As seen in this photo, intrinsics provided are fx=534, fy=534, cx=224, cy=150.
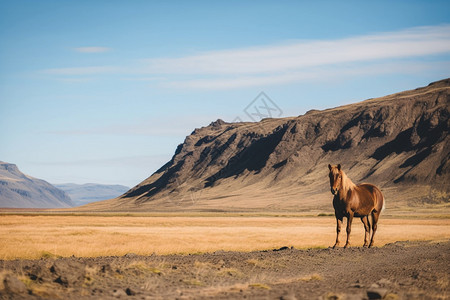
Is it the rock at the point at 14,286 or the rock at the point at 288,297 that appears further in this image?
the rock at the point at 14,286

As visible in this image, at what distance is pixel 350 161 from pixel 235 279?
158 meters

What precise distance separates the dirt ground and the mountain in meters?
116

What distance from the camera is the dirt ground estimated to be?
516 inches

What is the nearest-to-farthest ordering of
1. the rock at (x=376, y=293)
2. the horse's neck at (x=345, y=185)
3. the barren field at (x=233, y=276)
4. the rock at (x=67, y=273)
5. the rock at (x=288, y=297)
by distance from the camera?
the rock at (x=288, y=297) → the rock at (x=376, y=293) → the barren field at (x=233, y=276) → the rock at (x=67, y=273) → the horse's neck at (x=345, y=185)

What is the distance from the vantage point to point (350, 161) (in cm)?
17038

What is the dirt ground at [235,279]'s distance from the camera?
516 inches

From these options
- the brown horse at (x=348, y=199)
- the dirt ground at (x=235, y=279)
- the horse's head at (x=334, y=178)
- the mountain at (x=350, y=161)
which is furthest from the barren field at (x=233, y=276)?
the mountain at (x=350, y=161)

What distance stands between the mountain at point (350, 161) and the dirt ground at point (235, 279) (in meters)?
116

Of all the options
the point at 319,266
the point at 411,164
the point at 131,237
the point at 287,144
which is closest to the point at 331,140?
the point at 287,144

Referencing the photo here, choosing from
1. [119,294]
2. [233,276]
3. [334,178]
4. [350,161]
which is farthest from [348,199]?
[350,161]

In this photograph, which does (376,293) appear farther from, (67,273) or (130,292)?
(67,273)

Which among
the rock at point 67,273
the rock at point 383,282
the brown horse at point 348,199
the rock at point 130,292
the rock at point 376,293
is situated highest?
the brown horse at point 348,199

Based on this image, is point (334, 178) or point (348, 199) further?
point (348, 199)

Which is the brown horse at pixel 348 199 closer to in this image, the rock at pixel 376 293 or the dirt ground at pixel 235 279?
the dirt ground at pixel 235 279
